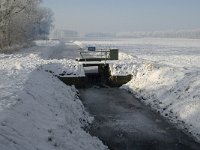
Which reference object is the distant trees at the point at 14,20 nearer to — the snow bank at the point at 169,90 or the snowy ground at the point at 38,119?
the snow bank at the point at 169,90

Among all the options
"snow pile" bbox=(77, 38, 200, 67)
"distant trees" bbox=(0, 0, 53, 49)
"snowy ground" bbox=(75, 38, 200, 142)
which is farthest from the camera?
"distant trees" bbox=(0, 0, 53, 49)

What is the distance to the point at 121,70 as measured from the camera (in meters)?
26.8

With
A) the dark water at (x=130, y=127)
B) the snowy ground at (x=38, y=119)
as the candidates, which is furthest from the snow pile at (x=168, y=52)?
the snowy ground at (x=38, y=119)

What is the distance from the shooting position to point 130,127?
15227 millimetres

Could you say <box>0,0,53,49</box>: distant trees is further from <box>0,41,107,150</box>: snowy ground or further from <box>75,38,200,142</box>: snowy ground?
<box>0,41,107,150</box>: snowy ground

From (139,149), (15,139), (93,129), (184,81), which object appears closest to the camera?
(15,139)

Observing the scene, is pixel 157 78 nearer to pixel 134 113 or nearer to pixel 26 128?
pixel 134 113

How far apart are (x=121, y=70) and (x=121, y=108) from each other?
8.18 metres

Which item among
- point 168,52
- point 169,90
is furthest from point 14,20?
point 169,90

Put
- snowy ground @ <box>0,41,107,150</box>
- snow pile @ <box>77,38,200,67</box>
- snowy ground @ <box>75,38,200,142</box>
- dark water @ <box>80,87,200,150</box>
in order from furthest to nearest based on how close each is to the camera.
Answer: snow pile @ <box>77,38,200,67</box>
snowy ground @ <box>75,38,200,142</box>
dark water @ <box>80,87,200,150</box>
snowy ground @ <box>0,41,107,150</box>

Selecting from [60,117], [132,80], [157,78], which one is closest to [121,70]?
[132,80]

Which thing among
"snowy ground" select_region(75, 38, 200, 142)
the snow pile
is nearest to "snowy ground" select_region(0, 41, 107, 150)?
"snowy ground" select_region(75, 38, 200, 142)

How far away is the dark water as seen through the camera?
512 inches

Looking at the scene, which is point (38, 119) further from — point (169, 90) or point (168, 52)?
point (168, 52)
